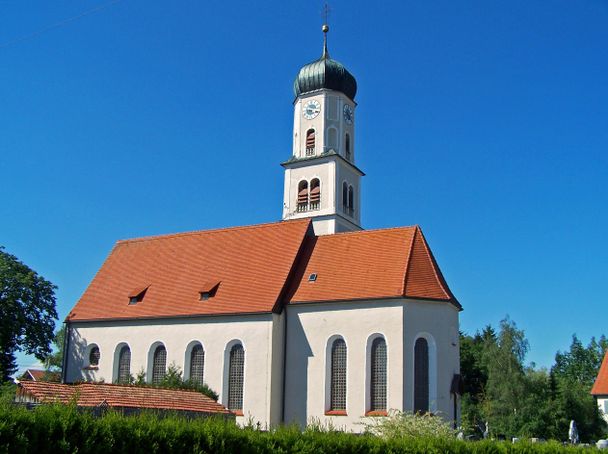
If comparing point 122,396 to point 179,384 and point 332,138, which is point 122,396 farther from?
point 332,138

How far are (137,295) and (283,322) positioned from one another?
32.8 ft

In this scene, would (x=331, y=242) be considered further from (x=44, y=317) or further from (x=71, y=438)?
Answer: (x=71, y=438)

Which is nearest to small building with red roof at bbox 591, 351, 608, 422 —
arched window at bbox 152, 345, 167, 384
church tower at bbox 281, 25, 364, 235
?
church tower at bbox 281, 25, 364, 235

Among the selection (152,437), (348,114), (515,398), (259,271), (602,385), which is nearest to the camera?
(152,437)

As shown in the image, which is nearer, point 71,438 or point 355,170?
point 71,438

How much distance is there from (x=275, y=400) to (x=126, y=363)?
33.3 ft

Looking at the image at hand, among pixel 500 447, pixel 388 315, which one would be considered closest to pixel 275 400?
pixel 388 315

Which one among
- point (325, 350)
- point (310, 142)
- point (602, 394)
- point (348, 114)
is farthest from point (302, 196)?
point (602, 394)

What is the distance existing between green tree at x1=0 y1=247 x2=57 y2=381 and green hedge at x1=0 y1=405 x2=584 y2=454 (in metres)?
31.1

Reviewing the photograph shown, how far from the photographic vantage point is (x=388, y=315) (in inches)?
1300

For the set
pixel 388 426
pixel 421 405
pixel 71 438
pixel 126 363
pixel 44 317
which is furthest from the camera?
pixel 44 317

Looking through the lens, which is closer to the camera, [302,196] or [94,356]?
[94,356]

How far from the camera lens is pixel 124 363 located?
39.8m

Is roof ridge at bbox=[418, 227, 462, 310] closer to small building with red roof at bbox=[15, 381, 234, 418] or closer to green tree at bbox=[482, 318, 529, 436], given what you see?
small building with red roof at bbox=[15, 381, 234, 418]
